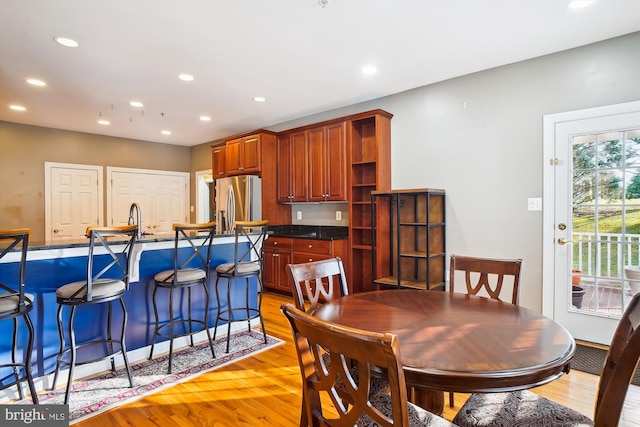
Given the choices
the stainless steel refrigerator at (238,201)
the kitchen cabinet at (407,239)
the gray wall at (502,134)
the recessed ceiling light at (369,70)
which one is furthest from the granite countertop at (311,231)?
the recessed ceiling light at (369,70)

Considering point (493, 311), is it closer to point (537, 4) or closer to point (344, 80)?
point (537, 4)

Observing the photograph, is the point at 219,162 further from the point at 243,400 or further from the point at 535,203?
the point at 535,203

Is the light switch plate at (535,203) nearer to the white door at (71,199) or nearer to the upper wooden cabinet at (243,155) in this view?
the upper wooden cabinet at (243,155)

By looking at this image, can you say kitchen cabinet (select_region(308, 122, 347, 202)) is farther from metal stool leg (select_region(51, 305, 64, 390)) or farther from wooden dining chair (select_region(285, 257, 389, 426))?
metal stool leg (select_region(51, 305, 64, 390))

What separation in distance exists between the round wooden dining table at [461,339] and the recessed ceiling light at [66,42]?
302cm

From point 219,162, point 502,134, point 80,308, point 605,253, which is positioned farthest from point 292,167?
point 605,253

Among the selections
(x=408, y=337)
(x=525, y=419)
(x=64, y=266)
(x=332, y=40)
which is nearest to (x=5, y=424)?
(x=64, y=266)

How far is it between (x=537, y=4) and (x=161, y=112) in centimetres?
452

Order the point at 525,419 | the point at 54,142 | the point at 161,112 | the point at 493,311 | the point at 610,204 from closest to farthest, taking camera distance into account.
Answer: the point at 525,419, the point at 493,311, the point at 610,204, the point at 161,112, the point at 54,142

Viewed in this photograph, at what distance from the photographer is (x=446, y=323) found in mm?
1497

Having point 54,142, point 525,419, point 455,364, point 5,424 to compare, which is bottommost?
point 5,424

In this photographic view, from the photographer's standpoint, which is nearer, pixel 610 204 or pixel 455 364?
pixel 455 364

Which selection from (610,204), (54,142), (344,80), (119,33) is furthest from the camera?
(54,142)

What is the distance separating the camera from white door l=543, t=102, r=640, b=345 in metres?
2.88
